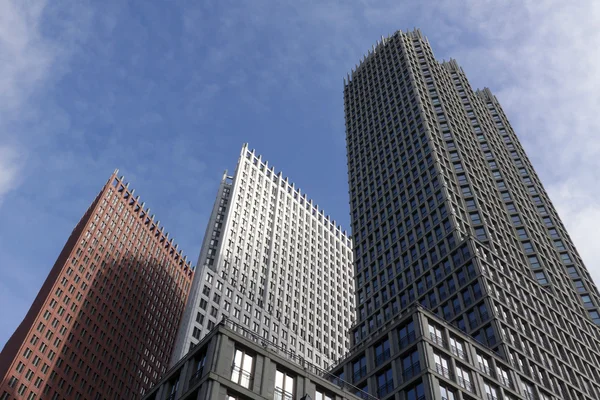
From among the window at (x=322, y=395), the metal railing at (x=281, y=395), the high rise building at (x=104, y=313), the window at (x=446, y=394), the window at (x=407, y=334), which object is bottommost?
the metal railing at (x=281, y=395)

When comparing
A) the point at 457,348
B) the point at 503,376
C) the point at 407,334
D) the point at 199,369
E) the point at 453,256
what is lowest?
the point at 199,369

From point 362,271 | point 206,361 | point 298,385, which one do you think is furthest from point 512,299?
point 206,361

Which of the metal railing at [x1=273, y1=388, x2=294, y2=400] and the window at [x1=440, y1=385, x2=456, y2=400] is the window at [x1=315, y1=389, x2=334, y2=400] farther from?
the window at [x1=440, y1=385, x2=456, y2=400]

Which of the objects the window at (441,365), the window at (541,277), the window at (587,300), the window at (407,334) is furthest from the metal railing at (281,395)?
the window at (587,300)

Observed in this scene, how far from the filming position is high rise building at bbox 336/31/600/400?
202 feet

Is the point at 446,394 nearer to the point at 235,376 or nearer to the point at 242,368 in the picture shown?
the point at 242,368

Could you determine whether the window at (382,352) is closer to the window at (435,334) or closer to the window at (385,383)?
the window at (385,383)

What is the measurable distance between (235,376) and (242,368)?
3.66ft

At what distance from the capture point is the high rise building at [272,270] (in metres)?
120

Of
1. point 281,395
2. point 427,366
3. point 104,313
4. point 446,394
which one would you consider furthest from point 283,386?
point 104,313

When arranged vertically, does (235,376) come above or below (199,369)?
below

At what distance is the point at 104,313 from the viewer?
150125mm

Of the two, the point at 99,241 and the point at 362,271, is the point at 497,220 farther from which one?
the point at 99,241

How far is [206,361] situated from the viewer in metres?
41.9
